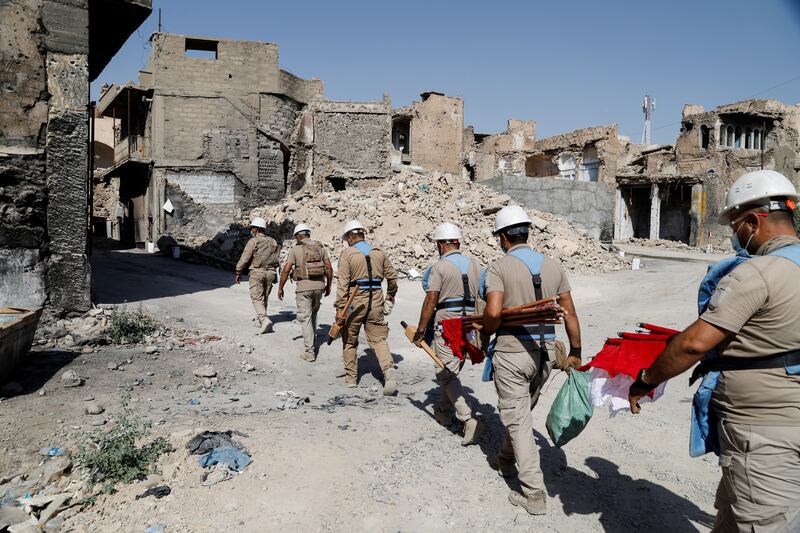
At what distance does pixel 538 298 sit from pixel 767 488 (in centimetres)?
164

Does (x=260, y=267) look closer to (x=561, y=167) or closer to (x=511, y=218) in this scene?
(x=511, y=218)

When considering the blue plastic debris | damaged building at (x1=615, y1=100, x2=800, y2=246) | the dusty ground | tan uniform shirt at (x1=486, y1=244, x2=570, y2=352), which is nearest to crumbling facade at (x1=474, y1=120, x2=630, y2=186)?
damaged building at (x1=615, y1=100, x2=800, y2=246)

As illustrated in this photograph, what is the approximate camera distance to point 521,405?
11.3 feet

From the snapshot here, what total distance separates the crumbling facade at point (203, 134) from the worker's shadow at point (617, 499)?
20117 millimetres

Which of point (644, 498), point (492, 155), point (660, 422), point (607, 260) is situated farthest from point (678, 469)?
point (492, 155)

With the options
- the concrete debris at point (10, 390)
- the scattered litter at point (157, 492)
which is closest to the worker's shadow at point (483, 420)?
the scattered litter at point (157, 492)

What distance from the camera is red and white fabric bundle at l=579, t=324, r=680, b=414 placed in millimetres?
2561

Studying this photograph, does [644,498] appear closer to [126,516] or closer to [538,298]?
[538,298]

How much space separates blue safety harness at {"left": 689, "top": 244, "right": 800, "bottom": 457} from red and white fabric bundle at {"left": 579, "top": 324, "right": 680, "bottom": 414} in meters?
0.21

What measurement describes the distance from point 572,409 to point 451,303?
1.64 meters

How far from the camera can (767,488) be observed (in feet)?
6.87

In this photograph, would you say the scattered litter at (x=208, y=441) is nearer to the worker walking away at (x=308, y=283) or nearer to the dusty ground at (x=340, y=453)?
the dusty ground at (x=340, y=453)

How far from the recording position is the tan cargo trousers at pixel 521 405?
337cm

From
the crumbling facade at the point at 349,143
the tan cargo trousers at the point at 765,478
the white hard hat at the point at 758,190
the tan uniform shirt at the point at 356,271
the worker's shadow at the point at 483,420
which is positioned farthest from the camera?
the crumbling facade at the point at 349,143
